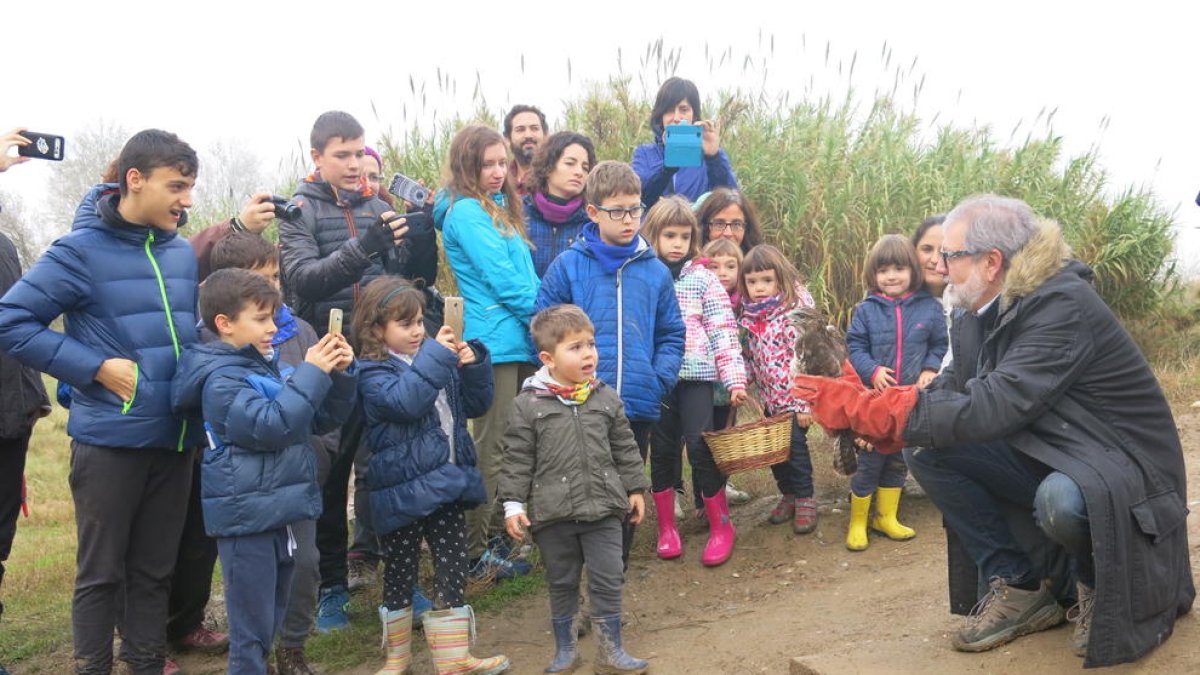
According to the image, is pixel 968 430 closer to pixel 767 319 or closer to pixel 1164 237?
pixel 767 319

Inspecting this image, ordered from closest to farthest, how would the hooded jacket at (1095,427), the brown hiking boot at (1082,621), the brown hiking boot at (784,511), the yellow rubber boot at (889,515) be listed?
the hooded jacket at (1095,427) < the brown hiking boot at (1082,621) < the yellow rubber boot at (889,515) < the brown hiking boot at (784,511)

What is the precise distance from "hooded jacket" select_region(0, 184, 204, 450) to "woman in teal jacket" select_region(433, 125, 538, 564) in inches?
54.7

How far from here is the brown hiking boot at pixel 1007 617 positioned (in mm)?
3773

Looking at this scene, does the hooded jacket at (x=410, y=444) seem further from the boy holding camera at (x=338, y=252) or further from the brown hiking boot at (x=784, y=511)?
the brown hiking boot at (x=784, y=511)

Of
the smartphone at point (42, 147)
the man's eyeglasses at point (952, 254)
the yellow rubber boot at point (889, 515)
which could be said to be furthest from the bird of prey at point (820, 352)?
the smartphone at point (42, 147)

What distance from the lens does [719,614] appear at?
4.91 m

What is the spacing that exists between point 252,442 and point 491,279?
1.61 metres

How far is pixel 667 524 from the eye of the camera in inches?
223

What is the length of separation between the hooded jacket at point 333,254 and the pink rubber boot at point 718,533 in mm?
1808

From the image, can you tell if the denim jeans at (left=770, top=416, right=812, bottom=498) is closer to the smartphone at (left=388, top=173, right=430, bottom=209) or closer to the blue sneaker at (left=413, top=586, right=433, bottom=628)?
the blue sneaker at (left=413, top=586, right=433, bottom=628)

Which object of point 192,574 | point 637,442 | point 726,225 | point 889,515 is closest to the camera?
point 192,574

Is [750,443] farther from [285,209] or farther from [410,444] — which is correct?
[285,209]

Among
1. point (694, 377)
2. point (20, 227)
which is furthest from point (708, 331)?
point (20, 227)

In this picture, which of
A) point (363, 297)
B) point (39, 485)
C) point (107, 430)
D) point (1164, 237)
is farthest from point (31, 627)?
point (1164, 237)
